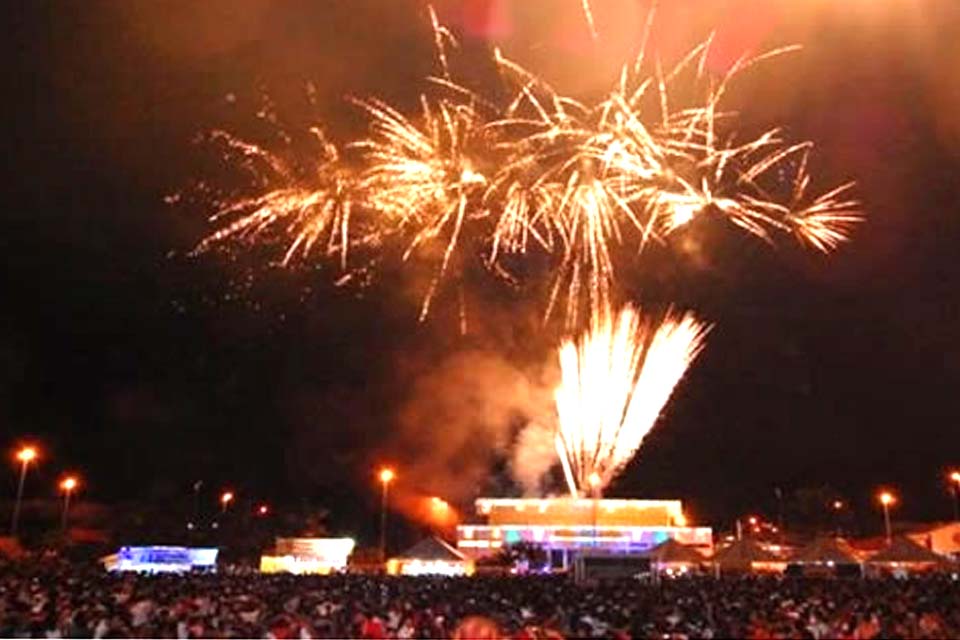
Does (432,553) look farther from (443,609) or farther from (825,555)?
(443,609)

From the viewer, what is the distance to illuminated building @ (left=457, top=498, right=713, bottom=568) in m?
68.5

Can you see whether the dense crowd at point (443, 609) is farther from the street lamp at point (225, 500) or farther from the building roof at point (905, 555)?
the street lamp at point (225, 500)

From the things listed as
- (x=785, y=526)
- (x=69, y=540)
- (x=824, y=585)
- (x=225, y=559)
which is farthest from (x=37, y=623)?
(x=785, y=526)

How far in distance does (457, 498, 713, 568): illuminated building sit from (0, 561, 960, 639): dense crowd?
4173cm

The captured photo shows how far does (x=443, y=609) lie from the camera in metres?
19.4

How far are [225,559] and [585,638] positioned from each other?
55.7m

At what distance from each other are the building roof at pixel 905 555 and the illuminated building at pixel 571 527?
36.0m

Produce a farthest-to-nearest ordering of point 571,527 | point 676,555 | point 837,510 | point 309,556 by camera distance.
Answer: point 837,510, point 571,527, point 309,556, point 676,555

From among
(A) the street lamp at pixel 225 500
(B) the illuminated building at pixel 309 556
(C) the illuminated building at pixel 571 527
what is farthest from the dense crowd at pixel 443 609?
(A) the street lamp at pixel 225 500

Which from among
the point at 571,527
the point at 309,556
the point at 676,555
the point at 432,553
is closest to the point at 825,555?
the point at 676,555

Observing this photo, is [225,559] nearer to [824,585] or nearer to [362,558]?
[362,558]

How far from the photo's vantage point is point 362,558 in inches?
2714

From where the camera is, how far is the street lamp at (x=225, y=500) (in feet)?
247

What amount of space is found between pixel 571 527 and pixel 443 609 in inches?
2045
